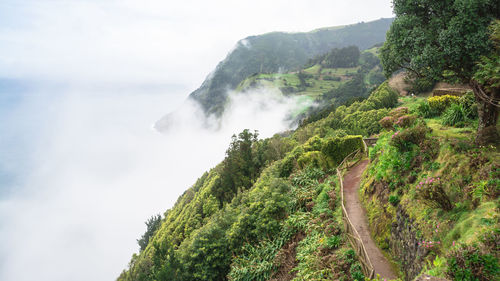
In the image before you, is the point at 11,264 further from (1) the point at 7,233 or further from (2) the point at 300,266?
(2) the point at 300,266

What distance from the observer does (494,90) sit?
26.2ft

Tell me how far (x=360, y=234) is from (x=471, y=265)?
574 cm

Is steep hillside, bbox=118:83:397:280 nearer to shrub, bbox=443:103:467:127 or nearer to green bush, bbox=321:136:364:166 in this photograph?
green bush, bbox=321:136:364:166

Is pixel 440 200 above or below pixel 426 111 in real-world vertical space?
below

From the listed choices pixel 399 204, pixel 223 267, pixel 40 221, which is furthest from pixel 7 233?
pixel 399 204

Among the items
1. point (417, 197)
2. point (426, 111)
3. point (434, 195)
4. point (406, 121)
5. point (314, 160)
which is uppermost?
point (406, 121)

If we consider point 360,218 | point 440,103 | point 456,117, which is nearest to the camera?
point 456,117

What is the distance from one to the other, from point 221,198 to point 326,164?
29.8 metres

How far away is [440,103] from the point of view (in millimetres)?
13852

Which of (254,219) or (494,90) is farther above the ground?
(494,90)

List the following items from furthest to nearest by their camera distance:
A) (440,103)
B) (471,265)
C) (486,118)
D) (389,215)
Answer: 1. (440,103)
2. (389,215)
3. (486,118)
4. (471,265)

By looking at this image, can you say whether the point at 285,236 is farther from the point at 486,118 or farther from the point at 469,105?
the point at 469,105

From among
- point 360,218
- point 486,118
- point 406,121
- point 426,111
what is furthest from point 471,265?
point 426,111

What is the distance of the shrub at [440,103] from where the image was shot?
535 inches
